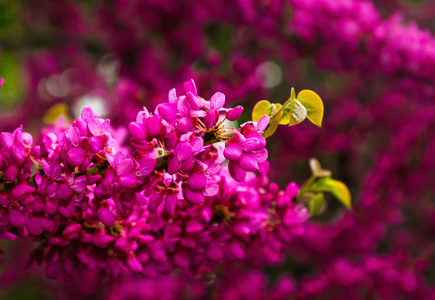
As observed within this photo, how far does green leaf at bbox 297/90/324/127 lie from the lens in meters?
0.40

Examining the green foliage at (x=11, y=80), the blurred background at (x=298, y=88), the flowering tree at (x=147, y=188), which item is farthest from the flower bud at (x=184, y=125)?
the green foliage at (x=11, y=80)

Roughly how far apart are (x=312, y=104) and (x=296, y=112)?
0.03 metres

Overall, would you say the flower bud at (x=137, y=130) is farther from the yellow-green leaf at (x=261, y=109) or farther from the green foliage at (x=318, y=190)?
the green foliage at (x=318, y=190)

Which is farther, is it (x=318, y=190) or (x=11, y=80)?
(x=11, y=80)

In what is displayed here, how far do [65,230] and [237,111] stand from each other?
7.2 inches

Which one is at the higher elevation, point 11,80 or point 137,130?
point 11,80

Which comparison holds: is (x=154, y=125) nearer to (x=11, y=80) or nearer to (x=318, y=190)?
(x=318, y=190)

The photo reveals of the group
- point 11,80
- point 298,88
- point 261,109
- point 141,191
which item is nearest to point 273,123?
point 261,109

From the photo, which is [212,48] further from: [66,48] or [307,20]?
[66,48]

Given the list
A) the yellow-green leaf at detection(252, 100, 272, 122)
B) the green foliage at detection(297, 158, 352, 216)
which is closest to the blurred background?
the green foliage at detection(297, 158, 352, 216)

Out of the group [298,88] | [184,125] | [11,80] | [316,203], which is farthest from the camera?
[11,80]

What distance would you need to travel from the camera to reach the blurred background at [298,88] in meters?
0.76

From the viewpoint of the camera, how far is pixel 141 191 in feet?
1.34

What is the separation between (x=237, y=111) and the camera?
0.39 meters
